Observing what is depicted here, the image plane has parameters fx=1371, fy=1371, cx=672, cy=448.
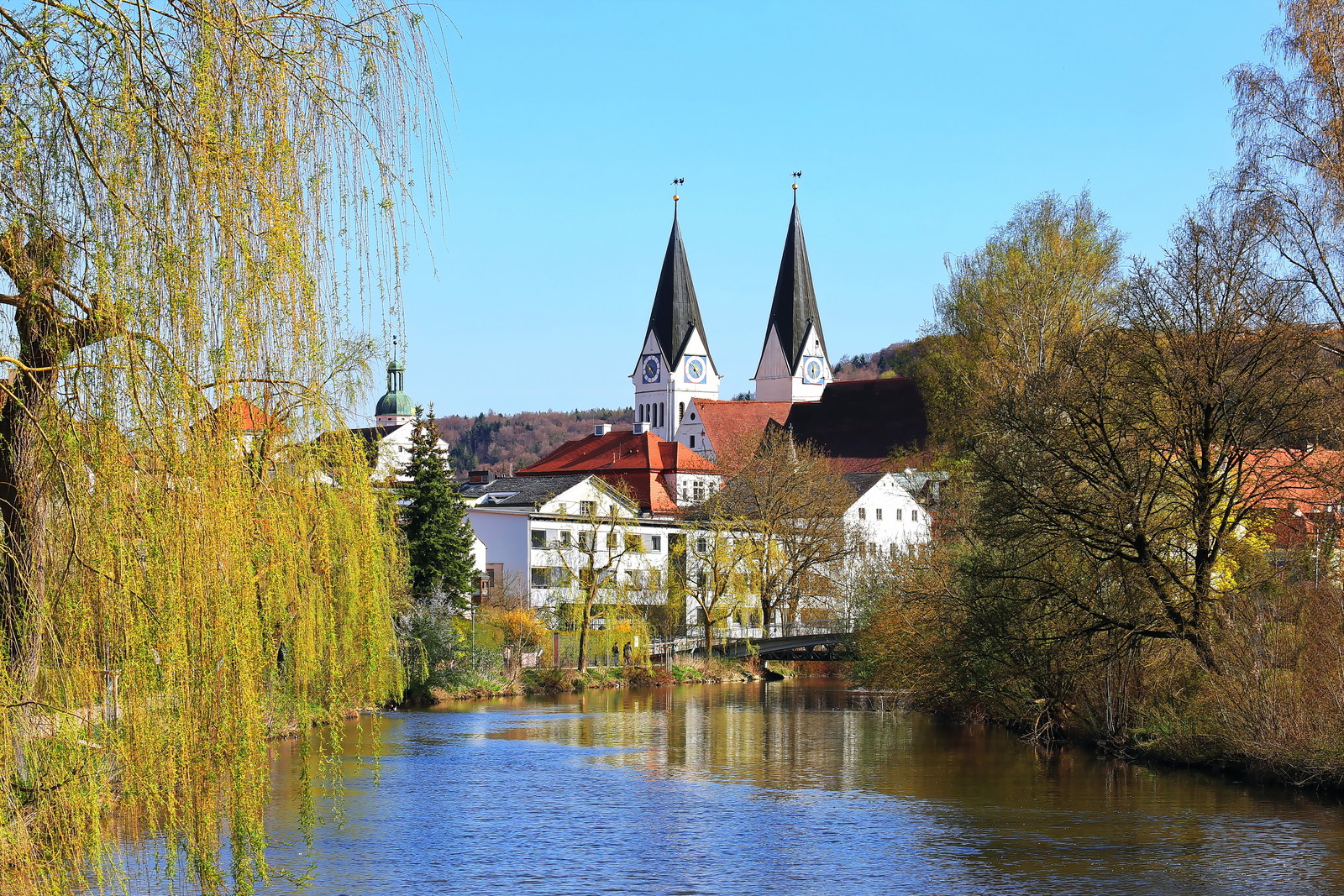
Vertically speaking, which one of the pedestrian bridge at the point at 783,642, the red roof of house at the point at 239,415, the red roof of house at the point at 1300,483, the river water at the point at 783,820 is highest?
the red roof of house at the point at 1300,483

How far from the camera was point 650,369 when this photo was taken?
106 meters

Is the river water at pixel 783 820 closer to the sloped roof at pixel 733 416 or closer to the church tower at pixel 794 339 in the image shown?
the sloped roof at pixel 733 416

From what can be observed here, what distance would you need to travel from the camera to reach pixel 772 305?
103438mm

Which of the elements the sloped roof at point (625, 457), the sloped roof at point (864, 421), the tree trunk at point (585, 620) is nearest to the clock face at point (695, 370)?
the sloped roof at point (864, 421)

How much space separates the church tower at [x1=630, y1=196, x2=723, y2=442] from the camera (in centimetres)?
10150

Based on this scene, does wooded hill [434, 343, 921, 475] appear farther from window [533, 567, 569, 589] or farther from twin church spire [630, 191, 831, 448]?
window [533, 567, 569, 589]

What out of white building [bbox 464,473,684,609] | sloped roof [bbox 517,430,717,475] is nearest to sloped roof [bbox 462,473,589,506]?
white building [bbox 464,473,684,609]

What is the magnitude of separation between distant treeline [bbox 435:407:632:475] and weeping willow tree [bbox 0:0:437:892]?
5787 inches

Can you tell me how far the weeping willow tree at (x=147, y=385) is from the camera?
6.86 meters

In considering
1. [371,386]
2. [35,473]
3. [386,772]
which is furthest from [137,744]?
[386,772]

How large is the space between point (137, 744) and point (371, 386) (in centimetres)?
560

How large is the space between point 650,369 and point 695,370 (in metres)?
3.53

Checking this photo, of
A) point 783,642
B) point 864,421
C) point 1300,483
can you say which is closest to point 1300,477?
point 1300,483

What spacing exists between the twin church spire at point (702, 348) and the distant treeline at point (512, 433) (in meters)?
51.6
